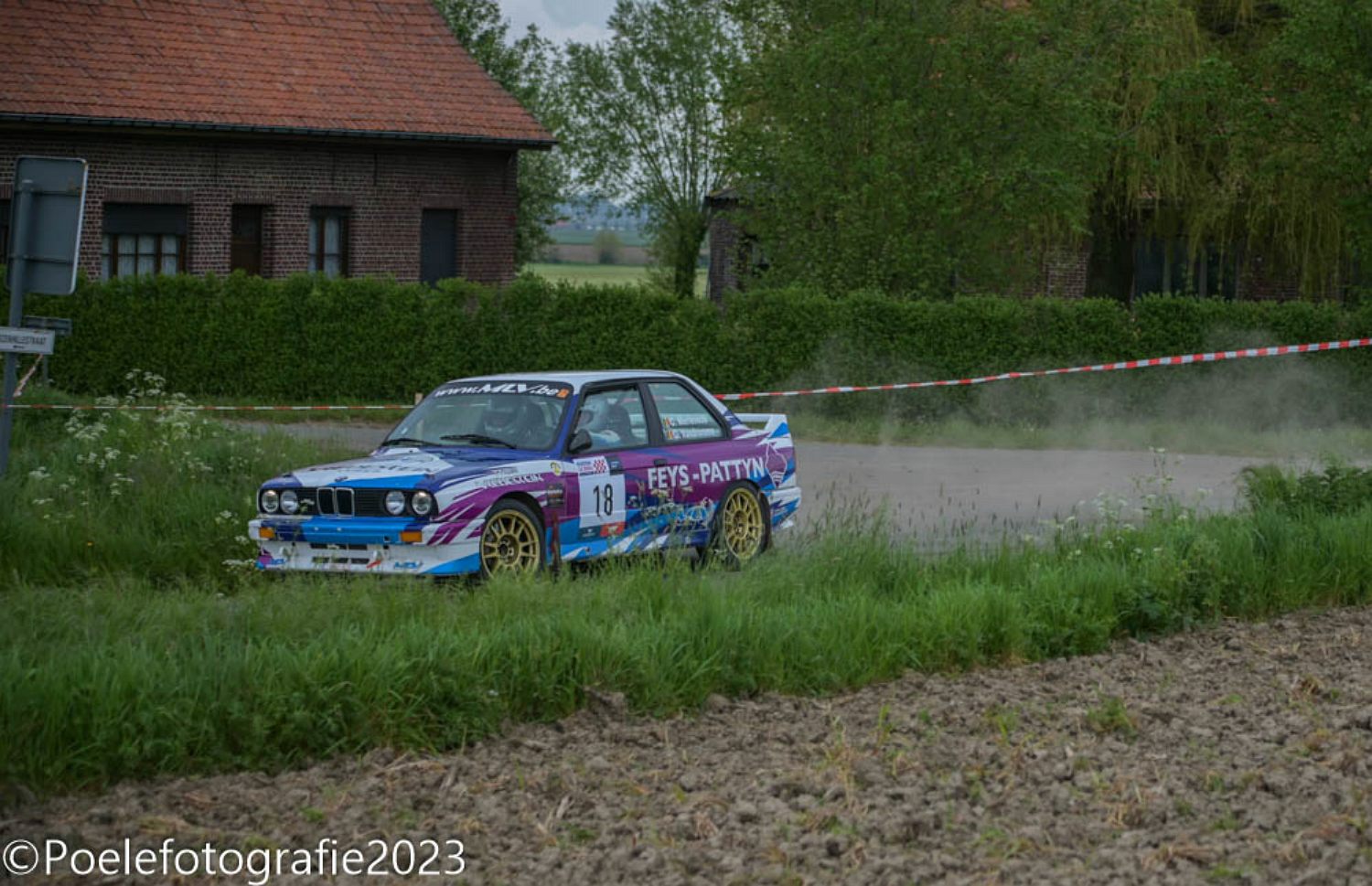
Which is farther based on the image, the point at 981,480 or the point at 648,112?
the point at 648,112

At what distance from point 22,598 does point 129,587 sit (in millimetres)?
990

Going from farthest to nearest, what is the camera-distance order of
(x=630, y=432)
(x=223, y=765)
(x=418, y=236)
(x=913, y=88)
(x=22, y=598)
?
(x=418, y=236) → (x=913, y=88) → (x=630, y=432) → (x=22, y=598) → (x=223, y=765)

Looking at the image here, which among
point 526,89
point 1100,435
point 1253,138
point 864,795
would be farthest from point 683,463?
point 526,89

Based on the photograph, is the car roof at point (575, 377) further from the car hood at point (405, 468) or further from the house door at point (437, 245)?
the house door at point (437, 245)

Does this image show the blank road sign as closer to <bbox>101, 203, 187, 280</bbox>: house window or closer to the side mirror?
the side mirror

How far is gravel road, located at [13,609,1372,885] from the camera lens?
Answer: 6504mm

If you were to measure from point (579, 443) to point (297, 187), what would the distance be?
23406 mm

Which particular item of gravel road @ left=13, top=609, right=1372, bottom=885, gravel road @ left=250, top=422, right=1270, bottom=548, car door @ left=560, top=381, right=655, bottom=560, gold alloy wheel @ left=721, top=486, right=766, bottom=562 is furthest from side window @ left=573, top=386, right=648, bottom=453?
gravel road @ left=13, top=609, right=1372, bottom=885

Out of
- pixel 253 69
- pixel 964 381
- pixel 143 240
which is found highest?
pixel 253 69

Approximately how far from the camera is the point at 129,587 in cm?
1135

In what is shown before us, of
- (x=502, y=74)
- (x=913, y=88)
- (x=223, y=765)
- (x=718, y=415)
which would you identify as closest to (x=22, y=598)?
(x=223, y=765)

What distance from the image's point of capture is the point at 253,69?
3494 centimetres

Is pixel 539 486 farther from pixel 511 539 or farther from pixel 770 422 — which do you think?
pixel 770 422

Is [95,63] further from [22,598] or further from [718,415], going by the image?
[22,598]
